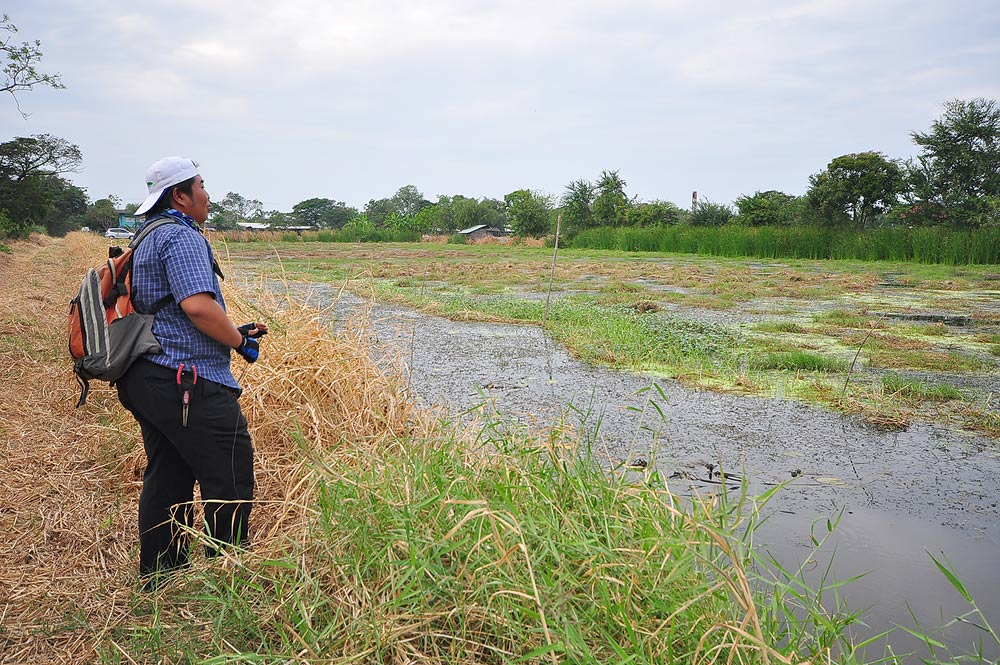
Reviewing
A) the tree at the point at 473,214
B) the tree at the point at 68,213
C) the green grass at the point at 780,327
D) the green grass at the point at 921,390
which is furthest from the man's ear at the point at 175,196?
the tree at the point at 68,213

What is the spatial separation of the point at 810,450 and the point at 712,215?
33.4m

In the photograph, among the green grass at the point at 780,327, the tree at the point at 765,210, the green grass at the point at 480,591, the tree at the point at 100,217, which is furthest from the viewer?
the tree at the point at 100,217

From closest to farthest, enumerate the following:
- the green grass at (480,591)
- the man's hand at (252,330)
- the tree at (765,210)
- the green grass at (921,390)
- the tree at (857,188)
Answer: the green grass at (480,591)
the man's hand at (252,330)
the green grass at (921,390)
the tree at (857,188)
the tree at (765,210)

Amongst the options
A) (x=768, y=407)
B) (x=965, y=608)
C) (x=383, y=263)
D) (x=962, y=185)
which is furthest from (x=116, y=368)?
(x=962, y=185)

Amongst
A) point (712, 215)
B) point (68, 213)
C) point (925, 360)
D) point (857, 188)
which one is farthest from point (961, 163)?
point (68, 213)

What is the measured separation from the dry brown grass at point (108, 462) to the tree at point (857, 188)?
26462 mm

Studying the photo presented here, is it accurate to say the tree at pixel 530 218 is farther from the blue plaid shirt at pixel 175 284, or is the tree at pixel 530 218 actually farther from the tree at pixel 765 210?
the blue plaid shirt at pixel 175 284

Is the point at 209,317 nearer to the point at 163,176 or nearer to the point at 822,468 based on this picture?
the point at 163,176

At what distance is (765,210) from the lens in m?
33.6

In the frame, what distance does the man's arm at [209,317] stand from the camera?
2379 mm

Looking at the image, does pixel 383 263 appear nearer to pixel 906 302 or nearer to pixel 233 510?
pixel 906 302

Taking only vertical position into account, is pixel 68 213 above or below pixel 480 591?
above

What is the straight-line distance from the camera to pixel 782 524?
3492 mm

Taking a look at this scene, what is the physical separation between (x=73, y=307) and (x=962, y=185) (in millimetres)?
28049
